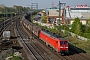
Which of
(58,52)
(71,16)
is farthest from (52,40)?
(71,16)

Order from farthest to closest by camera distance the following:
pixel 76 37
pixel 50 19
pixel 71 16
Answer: pixel 50 19 → pixel 71 16 → pixel 76 37

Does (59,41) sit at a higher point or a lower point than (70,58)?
higher

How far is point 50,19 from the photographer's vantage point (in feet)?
375

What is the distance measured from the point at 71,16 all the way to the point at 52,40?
64796 millimetres

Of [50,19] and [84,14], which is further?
[50,19]

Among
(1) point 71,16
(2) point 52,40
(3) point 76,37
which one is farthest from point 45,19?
(2) point 52,40

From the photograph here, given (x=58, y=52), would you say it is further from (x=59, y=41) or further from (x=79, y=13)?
(x=79, y=13)

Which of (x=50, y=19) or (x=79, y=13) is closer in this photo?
(x=79, y=13)

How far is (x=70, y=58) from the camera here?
30859 mm

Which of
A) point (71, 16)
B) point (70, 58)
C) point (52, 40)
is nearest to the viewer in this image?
point (70, 58)

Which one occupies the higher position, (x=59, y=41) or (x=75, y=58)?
(x=59, y=41)

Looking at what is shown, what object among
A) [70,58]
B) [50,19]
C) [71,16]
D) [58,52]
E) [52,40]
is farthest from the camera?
[50,19]

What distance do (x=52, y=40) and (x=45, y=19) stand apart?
267ft

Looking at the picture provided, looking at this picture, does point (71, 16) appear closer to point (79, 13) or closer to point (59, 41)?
point (79, 13)
